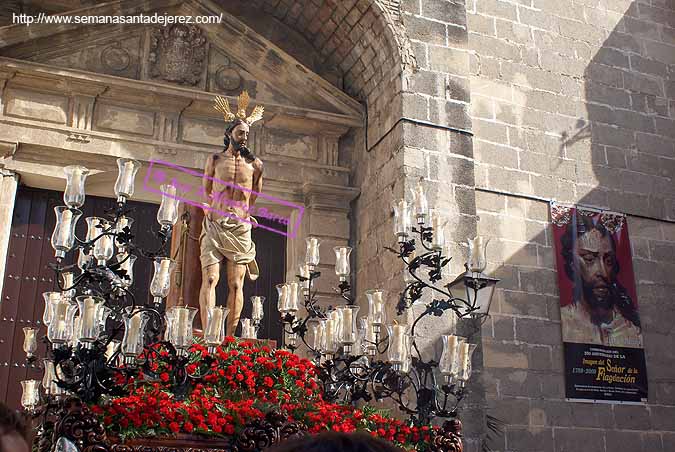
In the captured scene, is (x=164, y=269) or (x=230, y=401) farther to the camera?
(x=164, y=269)

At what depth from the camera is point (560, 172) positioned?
900cm

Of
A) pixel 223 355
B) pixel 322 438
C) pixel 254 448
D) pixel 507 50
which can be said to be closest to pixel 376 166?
pixel 507 50

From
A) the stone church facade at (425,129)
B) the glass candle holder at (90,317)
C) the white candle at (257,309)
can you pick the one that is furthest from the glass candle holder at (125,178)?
the stone church facade at (425,129)

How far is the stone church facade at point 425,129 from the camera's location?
7.92m

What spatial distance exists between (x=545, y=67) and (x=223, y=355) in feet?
19.7

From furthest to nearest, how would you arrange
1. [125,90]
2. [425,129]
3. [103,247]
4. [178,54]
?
[178,54] → [125,90] → [425,129] → [103,247]

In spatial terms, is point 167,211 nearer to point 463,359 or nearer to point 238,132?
point 238,132

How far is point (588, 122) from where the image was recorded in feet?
30.8

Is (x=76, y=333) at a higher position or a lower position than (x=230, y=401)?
higher

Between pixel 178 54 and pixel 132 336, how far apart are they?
194 inches

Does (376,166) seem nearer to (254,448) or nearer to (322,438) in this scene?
(254,448)

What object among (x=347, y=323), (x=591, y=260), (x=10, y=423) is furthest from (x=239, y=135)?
(x=10, y=423)

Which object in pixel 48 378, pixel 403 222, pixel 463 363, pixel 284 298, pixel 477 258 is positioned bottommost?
pixel 48 378

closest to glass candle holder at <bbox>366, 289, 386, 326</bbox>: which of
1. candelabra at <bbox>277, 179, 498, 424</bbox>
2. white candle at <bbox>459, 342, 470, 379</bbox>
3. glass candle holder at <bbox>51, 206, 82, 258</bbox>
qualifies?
Result: candelabra at <bbox>277, 179, 498, 424</bbox>
